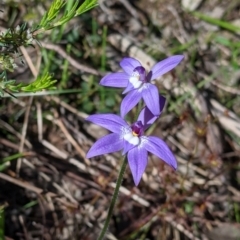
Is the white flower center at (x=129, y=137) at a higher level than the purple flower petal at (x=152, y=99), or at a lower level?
lower

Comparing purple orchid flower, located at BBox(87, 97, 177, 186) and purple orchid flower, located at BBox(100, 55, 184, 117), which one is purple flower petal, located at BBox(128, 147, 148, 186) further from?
purple orchid flower, located at BBox(100, 55, 184, 117)

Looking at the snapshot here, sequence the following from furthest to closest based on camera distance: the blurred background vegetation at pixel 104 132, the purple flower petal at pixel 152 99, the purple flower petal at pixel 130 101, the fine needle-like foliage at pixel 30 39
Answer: the blurred background vegetation at pixel 104 132, the purple flower petal at pixel 130 101, the purple flower petal at pixel 152 99, the fine needle-like foliage at pixel 30 39

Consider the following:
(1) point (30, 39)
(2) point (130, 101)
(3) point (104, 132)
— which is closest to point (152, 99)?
(2) point (130, 101)

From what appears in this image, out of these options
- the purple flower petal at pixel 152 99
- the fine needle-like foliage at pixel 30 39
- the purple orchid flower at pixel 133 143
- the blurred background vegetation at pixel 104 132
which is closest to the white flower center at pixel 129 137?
the purple orchid flower at pixel 133 143

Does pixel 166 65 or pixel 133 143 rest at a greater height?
pixel 166 65

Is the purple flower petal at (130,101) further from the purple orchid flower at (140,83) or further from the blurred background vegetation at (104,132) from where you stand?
the blurred background vegetation at (104,132)

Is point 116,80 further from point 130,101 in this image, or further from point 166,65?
point 166,65

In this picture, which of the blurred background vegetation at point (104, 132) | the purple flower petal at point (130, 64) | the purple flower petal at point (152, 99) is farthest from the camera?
the blurred background vegetation at point (104, 132)
